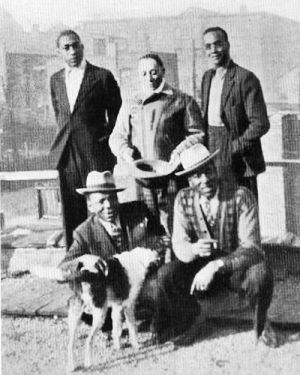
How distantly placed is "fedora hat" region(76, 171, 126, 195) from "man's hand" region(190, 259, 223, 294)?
1.94 feet

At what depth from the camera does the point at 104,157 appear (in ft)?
11.1

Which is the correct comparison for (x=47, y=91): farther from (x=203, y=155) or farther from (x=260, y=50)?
(x=260, y=50)

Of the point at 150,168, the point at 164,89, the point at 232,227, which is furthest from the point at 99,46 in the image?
the point at 232,227

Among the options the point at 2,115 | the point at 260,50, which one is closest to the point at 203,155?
the point at 260,50

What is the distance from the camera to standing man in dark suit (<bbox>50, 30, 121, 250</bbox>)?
334 centimetres

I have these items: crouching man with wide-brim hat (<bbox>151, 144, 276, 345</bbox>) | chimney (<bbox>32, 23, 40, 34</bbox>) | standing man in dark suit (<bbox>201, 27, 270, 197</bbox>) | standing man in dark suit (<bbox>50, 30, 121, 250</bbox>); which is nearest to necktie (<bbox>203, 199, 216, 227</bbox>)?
crouching man with wide-brim hat (<bbox>151, 144, 276, 345</bbox>)

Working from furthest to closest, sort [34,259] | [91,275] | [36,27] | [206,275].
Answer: [34,259] < [36,27] < [91,275] < [206,275]

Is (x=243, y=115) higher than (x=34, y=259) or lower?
higher

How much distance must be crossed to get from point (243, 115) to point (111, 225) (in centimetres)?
89

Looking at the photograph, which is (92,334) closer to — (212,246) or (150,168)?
(212,246)

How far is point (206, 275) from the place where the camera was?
3189 millimetres

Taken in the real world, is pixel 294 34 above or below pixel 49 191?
above

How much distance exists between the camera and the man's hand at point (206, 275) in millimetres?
3184

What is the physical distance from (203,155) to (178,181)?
0.19m
